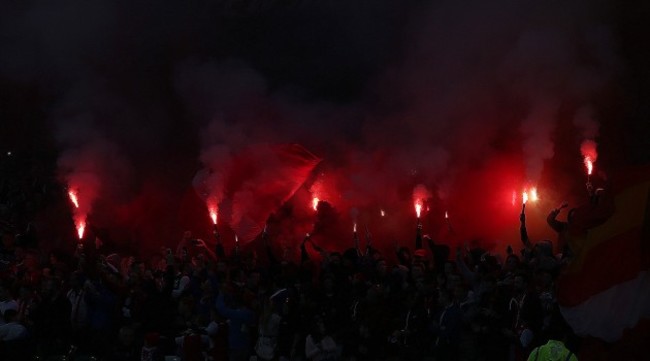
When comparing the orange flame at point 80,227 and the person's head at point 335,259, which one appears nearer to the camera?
the person's head at point 335,259

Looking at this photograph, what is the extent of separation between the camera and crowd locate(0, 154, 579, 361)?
20.7ft

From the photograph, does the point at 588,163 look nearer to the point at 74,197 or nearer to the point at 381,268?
the point at 381,268

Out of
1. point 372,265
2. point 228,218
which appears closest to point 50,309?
point 372,265

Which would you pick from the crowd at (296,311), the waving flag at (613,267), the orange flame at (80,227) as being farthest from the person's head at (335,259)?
the orange flame at (80,227)

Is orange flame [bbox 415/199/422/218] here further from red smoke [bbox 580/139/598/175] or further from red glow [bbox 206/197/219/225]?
red glow [bbox 206/197/219/225]

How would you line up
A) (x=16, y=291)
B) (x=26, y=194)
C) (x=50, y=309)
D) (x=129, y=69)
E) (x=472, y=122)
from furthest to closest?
(x=129, y=69) < (x=26, y=194) < (x=472, y=122) < (x=16, y=291) < (x=50, y=309)

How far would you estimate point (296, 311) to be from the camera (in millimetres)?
7215

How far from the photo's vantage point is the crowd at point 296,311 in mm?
6305

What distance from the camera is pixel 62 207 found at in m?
13.7

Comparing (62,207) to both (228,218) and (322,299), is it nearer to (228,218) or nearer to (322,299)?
(228,218)

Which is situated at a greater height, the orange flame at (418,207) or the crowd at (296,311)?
the orange flame at (418,207)

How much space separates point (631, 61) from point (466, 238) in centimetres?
377

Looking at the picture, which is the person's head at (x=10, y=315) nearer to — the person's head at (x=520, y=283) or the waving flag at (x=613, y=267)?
the person's head at (x=520, y=283)

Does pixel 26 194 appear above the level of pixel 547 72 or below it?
below
